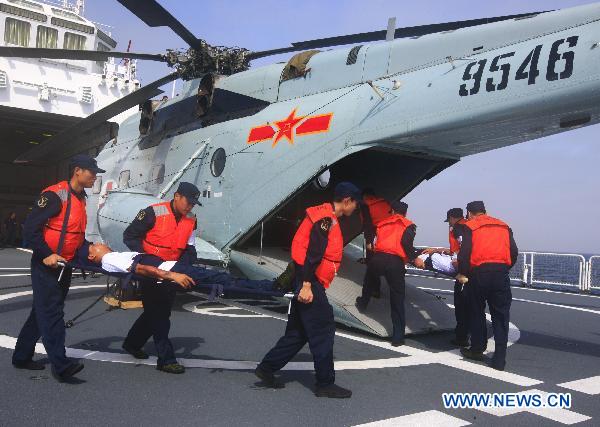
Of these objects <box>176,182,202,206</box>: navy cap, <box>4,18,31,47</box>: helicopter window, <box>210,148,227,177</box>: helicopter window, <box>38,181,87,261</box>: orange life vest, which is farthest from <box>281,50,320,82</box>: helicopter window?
<box>4,18,31,47</box>: helicopter window

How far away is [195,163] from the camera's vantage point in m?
9.27

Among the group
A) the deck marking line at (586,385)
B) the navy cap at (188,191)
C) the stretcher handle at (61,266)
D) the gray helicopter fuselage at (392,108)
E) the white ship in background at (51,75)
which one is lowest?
the deck marking line at (586,385)

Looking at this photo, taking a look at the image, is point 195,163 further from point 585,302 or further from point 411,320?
point 585,302

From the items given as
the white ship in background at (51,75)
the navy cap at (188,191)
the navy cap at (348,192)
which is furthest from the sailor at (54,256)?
the white ship in background at (51,75)

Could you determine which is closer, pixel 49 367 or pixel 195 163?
pixel 49 367

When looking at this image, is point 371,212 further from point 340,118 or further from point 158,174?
point 158,174

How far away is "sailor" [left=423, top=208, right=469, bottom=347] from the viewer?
22.2ft

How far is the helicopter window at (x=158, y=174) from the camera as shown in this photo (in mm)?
10070

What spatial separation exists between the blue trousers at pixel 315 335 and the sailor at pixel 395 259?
2276mm

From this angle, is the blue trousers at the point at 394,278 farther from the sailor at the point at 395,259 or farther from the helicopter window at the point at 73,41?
the helicopter window at the point at 73,41

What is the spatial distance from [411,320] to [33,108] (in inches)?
747

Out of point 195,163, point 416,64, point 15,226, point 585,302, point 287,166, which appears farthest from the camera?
point 15,226

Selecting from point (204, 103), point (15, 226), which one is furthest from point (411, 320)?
point (15, 226)

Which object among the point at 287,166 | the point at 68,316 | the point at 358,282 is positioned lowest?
the point at 68,316
